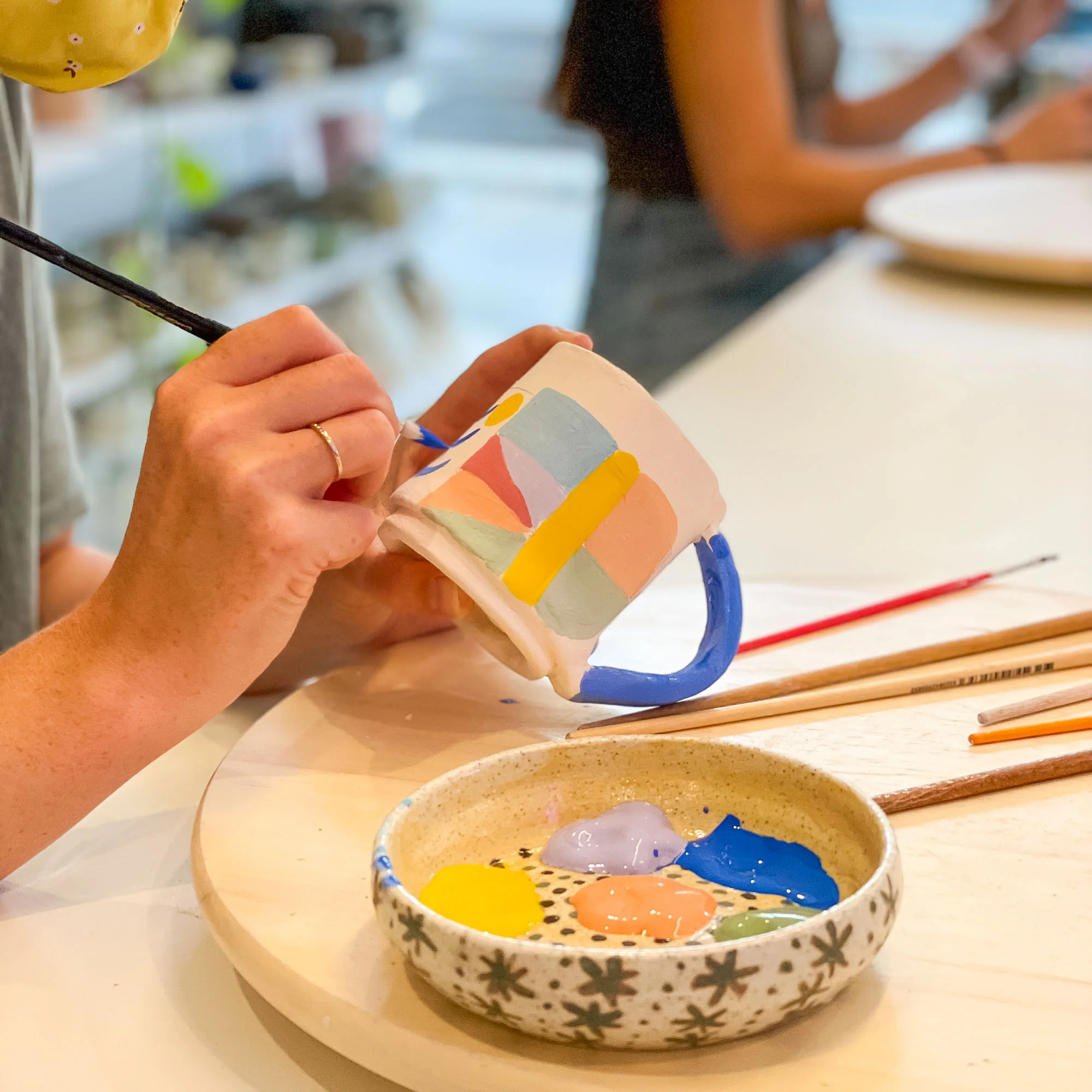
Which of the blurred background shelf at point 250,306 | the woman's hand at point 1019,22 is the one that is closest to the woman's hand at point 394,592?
the blurred background shelf at point 250,306

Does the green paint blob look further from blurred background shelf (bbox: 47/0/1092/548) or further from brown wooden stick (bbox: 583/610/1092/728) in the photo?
blurred background shelf (bbox: 47/0/1092/548)

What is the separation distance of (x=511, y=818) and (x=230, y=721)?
0.25m

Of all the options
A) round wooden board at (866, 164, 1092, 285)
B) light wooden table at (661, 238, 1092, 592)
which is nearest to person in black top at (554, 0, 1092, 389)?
round wooden board at (866, 164, 1092, 285)

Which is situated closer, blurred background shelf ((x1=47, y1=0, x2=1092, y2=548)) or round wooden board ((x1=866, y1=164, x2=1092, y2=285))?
round wooden board ((x1=866, y1=164, x2=1092, y2=285))

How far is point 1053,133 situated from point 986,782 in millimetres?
1727

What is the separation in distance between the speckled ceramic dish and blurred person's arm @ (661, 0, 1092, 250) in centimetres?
149

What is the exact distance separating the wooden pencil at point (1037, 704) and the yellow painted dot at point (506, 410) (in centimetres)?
25

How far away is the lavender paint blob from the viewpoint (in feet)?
1.46

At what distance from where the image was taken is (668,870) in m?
0.45

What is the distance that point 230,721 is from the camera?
2.18 ft

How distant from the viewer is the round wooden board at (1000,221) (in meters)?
1.38

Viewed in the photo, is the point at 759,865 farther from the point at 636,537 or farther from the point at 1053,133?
the point at 1053,133

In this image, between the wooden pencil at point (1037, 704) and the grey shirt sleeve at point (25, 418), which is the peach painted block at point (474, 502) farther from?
the grey shirt sleeve at point (25, 418)

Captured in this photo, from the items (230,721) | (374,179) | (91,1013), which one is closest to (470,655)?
(230,721)
